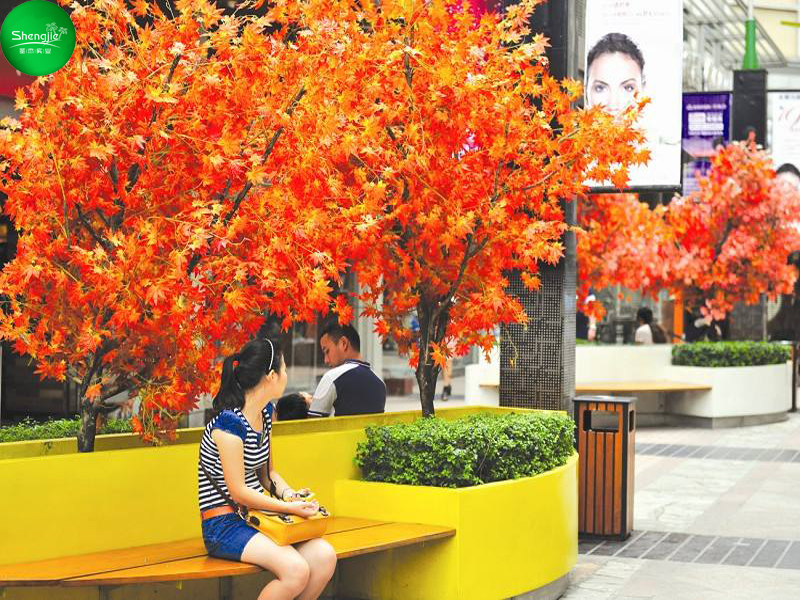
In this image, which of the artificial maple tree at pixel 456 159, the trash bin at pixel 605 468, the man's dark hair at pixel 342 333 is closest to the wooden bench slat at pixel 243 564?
the artificial maple tree at pixel 456 159

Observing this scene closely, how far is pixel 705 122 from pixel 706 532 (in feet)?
39.0

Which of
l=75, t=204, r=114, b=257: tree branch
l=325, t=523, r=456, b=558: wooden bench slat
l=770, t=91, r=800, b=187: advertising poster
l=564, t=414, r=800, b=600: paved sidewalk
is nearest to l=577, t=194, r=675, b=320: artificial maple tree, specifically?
l=564, t=414, r=800, b=600: paved sidewalk

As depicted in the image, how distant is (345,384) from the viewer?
318 inches

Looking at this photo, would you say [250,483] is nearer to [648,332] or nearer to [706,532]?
[706,532]

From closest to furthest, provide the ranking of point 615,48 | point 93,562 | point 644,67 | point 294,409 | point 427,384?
point 93,562 < point 294,409 < point 427,384 < point 615,48 < point 644,67

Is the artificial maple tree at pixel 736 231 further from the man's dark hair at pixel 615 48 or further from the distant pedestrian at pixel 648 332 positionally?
the man's dark hair at pixel 615 48

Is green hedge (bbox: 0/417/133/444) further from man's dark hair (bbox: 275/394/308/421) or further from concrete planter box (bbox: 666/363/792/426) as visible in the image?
concrete planter box (bbox: 666/363/792/426)

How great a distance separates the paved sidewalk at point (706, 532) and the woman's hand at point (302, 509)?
2.42 meters

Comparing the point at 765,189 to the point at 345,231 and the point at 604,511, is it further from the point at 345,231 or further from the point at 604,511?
the point at 345,231

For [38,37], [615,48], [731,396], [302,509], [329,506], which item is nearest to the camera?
[302,509]

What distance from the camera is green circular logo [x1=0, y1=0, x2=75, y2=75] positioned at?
6.64 metres

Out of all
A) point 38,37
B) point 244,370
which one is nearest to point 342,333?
point 244,370

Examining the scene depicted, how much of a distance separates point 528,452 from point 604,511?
2228 millimetres

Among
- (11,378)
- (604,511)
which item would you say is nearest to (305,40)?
(604,511)
